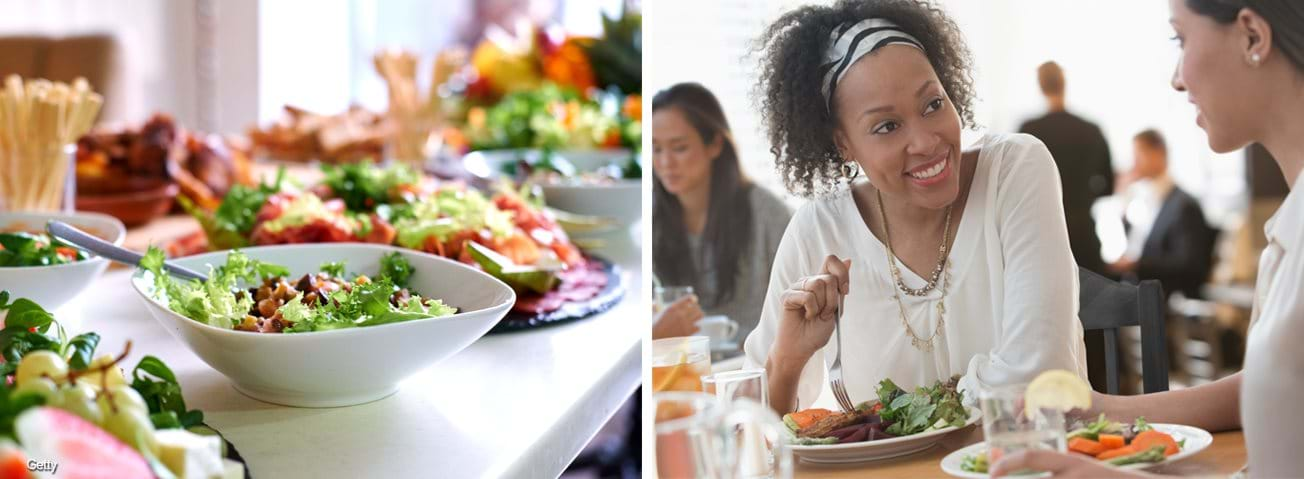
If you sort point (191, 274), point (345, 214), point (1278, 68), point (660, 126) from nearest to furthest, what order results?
point (1278, 68) → point (660, 126) → point (191, 274) → point (345, 214)

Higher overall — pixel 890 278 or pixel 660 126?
pixel 660 126

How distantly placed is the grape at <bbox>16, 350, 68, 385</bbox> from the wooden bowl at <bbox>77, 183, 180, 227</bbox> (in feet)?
3.50

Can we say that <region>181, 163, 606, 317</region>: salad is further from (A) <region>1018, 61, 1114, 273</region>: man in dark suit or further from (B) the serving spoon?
(A) <region>1018, 61, 1114, 273</region>: man in dark suit

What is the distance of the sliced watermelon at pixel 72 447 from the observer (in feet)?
1.68

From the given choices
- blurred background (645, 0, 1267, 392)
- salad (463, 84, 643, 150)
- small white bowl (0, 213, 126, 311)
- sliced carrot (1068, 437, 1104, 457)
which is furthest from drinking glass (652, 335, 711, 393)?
salad (463, 84, 643, 150)

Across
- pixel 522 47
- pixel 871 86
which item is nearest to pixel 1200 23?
pixel 871 86

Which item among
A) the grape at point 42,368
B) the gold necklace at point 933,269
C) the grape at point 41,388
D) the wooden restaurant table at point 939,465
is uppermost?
the gold necklace at point 933,269

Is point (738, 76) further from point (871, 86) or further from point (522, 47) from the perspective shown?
point (522, 47)

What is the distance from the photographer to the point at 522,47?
2.99 meters

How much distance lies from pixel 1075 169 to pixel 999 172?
6cm

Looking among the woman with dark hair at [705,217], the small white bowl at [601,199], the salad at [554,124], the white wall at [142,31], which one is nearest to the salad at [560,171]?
the small white bowl at [601,199]

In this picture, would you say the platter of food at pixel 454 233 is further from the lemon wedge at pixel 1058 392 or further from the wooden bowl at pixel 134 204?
the lemon wedge at pixel 1058 392

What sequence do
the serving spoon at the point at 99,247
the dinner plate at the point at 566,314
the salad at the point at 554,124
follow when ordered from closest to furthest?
the serving spoon at the point at 99,247, the dinner plate at the point at 566,314, the salad at the point at 554,124

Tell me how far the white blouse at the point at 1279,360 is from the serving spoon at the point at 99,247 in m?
0.79
